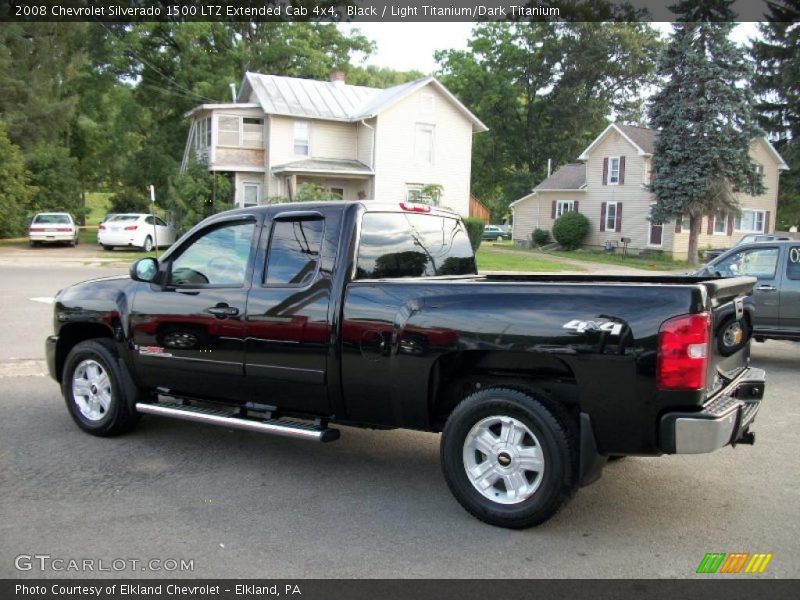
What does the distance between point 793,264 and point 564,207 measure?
119 ft

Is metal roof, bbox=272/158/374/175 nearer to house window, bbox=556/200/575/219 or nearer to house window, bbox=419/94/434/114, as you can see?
house window, bbox=419/94/434/114

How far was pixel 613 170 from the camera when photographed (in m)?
41.8

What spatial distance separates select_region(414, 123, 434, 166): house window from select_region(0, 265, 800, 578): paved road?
3293 centimetres

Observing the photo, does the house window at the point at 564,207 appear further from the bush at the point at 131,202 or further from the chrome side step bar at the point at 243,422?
the chrome side step bar at the point at 243,422

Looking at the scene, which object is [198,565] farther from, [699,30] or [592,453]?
[699,30]

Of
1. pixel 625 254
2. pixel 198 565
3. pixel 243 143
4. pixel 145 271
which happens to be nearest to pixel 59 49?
pixel 243 143

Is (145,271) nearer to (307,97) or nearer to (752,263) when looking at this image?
(752,263)

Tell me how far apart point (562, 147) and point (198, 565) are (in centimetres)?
5878

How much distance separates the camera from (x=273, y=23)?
4716 centimetres

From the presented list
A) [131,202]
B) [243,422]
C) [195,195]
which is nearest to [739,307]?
[243,422]

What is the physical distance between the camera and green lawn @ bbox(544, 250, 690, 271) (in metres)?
33.6

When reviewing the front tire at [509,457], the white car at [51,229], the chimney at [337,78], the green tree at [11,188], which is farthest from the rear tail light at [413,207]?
the chimney at [337,78]

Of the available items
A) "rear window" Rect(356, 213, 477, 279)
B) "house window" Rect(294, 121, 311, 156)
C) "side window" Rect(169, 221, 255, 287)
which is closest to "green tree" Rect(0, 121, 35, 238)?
"house window" Rect(294, 121, 311, 156)

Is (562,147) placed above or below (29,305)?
above
